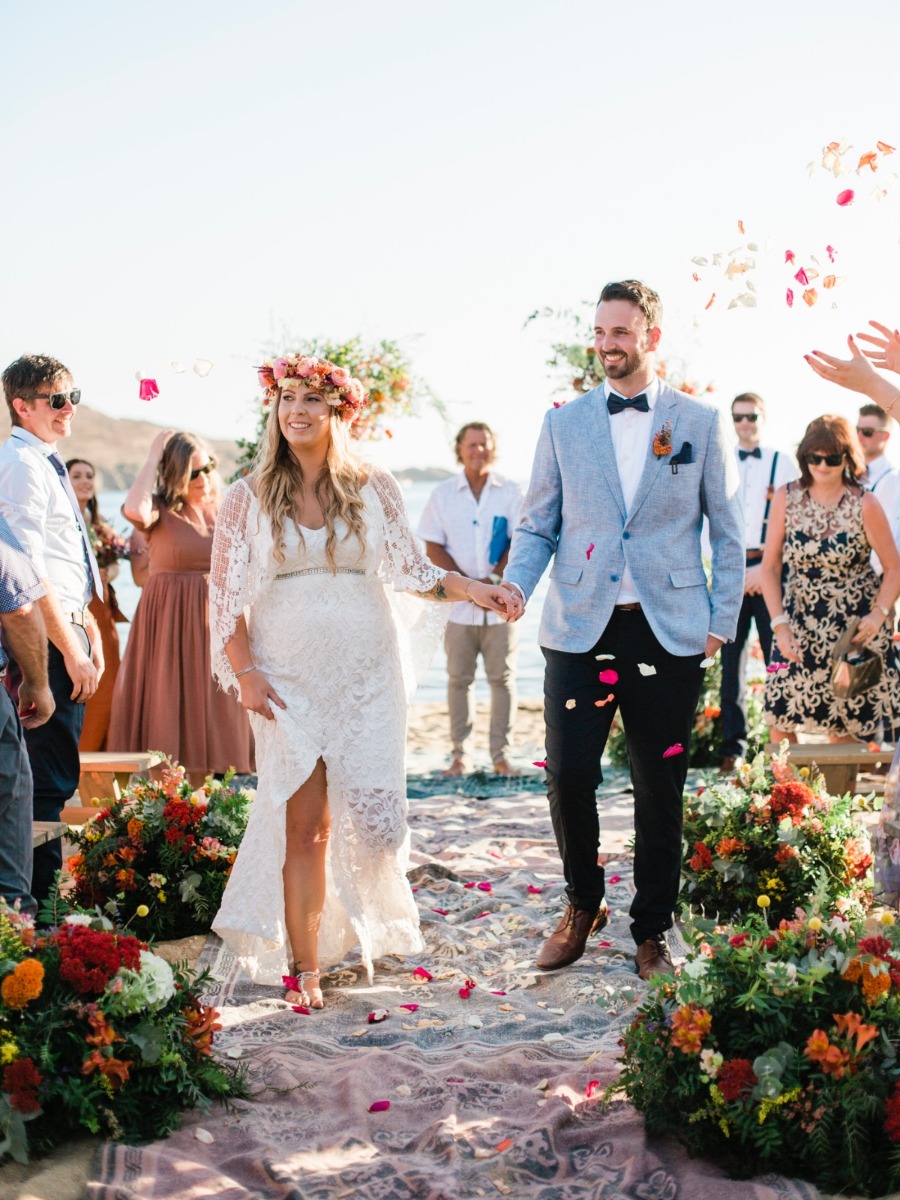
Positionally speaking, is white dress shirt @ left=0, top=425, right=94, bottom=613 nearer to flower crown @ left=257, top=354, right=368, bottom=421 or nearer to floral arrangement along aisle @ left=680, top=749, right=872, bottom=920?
flower crown @ left=257, top=354, right=368, bottom=421

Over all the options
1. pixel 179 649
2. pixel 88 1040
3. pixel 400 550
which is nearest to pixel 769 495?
pixel 179 649

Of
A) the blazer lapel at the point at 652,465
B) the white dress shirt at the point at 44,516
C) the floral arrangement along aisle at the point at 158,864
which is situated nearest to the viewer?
the blazer lapel at the point at 652,465

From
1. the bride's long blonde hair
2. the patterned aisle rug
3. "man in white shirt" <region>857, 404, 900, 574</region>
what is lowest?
the patterned aisle rug

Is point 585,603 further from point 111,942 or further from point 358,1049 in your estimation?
point 111,942

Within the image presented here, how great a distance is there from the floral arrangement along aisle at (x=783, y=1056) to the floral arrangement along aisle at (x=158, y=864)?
2.30 metres

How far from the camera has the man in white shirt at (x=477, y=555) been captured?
918cm

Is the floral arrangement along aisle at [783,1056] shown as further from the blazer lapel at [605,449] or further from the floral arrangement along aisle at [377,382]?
the floral arrangement along aisle at [377,382]

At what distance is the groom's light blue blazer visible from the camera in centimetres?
454

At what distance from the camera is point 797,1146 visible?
3.02 m

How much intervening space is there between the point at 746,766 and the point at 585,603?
156 centimetres

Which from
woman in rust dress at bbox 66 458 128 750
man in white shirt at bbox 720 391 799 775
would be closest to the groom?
man in white shirt at bbox 720 391 799 775

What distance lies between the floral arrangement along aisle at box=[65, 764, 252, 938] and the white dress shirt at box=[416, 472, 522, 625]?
412 centimetres

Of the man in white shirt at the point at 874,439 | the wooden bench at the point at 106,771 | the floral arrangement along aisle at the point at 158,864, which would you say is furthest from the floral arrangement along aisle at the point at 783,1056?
the man in white shirt at the point at 874,439

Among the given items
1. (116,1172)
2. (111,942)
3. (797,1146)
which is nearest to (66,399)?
(111,942)
